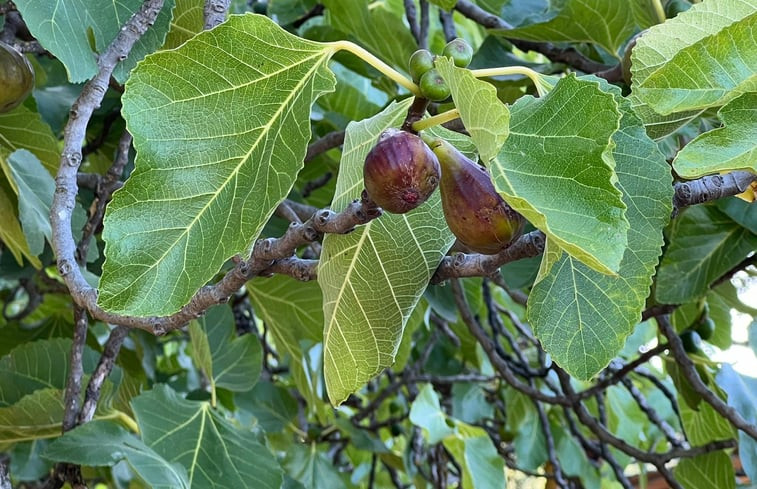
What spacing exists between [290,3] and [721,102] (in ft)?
4.00

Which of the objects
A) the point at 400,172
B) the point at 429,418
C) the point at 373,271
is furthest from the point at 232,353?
the point at 400,172

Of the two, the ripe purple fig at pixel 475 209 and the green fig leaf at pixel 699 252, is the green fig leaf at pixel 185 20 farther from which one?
the green fig leaf at pixel 699 252

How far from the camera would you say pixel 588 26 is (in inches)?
48.6

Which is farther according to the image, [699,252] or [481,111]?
[699,252]

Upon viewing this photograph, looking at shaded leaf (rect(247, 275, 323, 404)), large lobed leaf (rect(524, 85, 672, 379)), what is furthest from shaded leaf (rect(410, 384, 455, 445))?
large lobed leaf (rect(524, 85, 672, 379))

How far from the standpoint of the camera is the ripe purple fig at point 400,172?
576 mm

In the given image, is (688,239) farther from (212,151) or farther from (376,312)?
(212,151)

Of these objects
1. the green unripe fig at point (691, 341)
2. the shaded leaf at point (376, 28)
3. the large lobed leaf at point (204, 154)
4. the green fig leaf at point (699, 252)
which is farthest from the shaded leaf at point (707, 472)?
the large lobed leaf at point (204, 154)

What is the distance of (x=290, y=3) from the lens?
5.47 feet

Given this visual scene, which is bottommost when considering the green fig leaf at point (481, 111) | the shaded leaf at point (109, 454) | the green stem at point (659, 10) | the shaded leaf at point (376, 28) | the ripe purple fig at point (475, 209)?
the shaded leaf at point (109, 454)

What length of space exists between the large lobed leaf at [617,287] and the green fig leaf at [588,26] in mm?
622

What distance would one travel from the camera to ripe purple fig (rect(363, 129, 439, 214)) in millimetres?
576

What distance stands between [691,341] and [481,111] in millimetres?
1143

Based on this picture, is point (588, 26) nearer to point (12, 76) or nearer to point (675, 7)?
point (675, 7)
